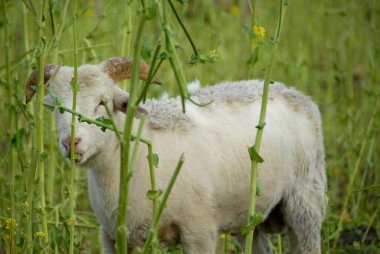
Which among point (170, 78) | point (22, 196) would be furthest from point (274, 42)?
point (170, 78)

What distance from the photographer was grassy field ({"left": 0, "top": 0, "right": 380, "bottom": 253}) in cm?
363

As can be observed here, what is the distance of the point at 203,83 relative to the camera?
6316mm

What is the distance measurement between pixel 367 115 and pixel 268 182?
7.75 ft

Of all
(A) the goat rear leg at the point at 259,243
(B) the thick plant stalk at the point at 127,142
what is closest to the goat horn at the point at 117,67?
(B) the thick plant stalk at the point at 127,142

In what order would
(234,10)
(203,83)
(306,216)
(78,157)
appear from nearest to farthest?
1. (78,157)
2. (306,216)
3. (203,83)
4. (234,10)

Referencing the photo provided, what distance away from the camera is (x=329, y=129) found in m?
6.53

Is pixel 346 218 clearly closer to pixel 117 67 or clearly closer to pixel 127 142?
pixel 117 67

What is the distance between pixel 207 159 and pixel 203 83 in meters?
2.34

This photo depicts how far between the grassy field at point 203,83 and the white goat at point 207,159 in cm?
17

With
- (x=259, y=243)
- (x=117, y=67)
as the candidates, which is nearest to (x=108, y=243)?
(x=117, y=67)

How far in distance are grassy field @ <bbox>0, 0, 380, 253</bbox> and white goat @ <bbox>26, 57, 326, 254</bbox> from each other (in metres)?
0.17

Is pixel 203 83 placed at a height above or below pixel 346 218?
above

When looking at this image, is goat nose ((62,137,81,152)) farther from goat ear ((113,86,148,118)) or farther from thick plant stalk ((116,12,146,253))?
thick plant stalk ((116,12,146,253))

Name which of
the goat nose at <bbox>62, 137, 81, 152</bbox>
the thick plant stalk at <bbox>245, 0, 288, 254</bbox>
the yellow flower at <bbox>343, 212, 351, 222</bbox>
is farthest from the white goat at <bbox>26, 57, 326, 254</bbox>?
the yellow flower at <bbox>343, 212, 351, 222</bbox>
